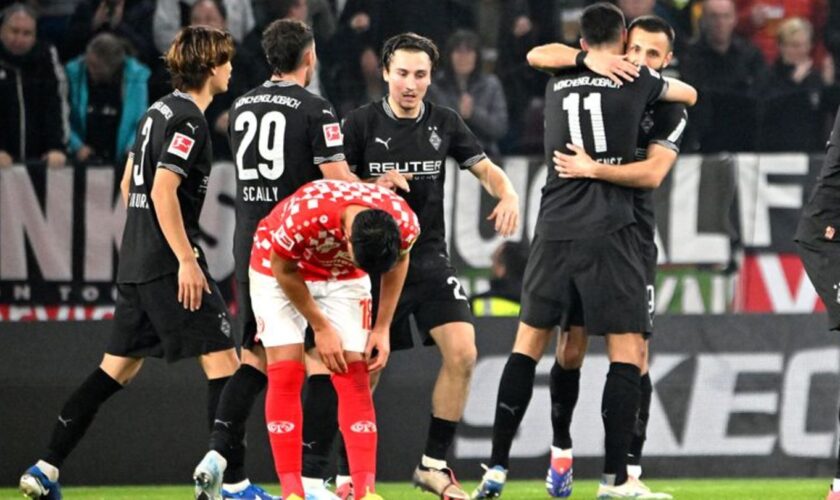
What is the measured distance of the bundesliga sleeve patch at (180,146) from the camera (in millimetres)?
7145

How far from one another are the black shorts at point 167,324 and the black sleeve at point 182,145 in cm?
51

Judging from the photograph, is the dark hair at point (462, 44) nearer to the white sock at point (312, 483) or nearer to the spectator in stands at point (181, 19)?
the spectator in stands at point (181, 19)

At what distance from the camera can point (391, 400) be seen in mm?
9672

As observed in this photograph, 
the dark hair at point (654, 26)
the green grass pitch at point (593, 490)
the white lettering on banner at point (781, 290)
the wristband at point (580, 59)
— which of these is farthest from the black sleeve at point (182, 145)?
the white lettering on banner at point (781, 290)

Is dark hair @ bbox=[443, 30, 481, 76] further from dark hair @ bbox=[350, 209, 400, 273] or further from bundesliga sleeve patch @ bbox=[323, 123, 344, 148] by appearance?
dark hair @ bbox=[350, 209, 400, 273]

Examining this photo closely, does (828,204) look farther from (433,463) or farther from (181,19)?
(181,19)

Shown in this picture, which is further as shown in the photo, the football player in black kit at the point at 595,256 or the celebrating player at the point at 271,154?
the football player in black kit at the point at 595,256

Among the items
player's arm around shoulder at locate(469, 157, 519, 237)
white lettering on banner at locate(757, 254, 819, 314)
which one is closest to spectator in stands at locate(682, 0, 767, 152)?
white lettering on banner at locate(757, 254, 819, 314)

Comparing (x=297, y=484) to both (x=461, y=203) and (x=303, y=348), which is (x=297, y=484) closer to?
(x=303, y=348)

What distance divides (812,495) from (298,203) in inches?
132

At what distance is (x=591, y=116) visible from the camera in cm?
742

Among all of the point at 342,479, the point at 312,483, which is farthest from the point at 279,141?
the point at 342,479

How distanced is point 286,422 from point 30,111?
13.7 ft

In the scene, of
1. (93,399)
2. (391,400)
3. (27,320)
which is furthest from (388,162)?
(27,320)
